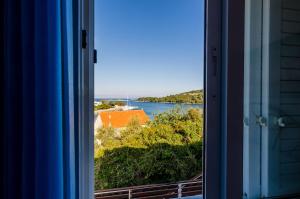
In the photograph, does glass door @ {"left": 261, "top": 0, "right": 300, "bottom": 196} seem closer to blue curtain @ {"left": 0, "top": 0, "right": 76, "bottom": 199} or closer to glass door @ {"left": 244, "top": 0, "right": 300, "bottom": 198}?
glass door @ {"left": 244, "top": 0, "right": 300, "bottom": 198}

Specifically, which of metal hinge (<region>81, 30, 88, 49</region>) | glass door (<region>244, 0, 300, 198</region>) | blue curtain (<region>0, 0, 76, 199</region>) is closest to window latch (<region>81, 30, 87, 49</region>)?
metal hinge (<region>81, 30, 88, 49</region>)

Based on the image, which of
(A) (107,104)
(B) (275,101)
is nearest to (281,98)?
(B) (275,101)

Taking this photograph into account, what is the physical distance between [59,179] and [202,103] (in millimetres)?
839

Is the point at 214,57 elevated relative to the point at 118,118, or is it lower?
elevated

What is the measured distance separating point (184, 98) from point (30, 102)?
790 millimetres

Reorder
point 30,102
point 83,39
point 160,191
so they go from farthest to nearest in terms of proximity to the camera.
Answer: point 160,191, point 83,39, point 30,102

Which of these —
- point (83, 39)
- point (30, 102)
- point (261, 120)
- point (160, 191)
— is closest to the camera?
point (30, 102)

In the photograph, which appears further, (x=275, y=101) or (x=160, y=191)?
(x=275, y=101)

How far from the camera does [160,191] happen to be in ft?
4.62

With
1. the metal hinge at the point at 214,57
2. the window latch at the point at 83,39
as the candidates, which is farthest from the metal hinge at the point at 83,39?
the metal hinge at the point at 214,57

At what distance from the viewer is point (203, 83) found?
1.37m

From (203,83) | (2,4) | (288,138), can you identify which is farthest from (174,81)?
(288,138)

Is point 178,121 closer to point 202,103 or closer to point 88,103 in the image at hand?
point 202,103

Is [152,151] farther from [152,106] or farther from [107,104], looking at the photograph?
[107,104]
